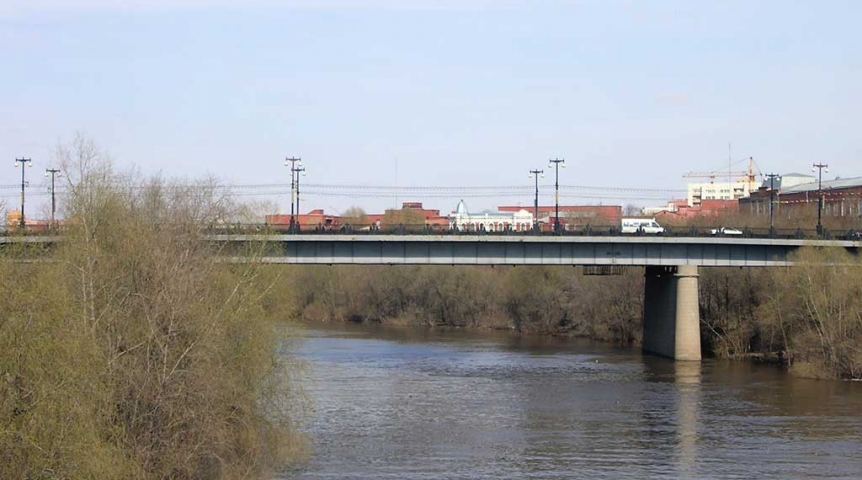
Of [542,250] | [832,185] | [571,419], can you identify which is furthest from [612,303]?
[832,185]

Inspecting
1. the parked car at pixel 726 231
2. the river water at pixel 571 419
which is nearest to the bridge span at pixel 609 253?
the parked car at pixel 726 231

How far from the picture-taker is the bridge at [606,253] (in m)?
72.0

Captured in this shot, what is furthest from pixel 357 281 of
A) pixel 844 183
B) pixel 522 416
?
pixel 522 416

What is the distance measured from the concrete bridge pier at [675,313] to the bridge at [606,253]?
0.07 m

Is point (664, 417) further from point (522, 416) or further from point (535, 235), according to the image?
point (535, 235)

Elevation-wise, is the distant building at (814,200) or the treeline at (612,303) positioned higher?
the distant building at (814,200)

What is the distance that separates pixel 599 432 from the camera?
155 feet

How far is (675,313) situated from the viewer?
7769 cm

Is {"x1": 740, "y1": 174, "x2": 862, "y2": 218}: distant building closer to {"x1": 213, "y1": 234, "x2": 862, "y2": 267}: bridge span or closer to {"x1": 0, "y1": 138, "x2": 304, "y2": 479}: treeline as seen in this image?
{"x1": 213, "y1": 234, "x2": 862, "y2": 267}: bridge span

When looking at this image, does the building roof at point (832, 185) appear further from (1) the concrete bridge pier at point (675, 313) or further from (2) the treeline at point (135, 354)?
(2) the treeline at point (135, 354)

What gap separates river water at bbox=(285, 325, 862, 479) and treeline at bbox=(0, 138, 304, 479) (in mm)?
4390

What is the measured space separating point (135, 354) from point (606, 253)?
1969 inches

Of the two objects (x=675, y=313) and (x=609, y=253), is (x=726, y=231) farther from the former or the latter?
(x=609, y=253)

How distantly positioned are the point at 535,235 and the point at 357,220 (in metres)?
109
